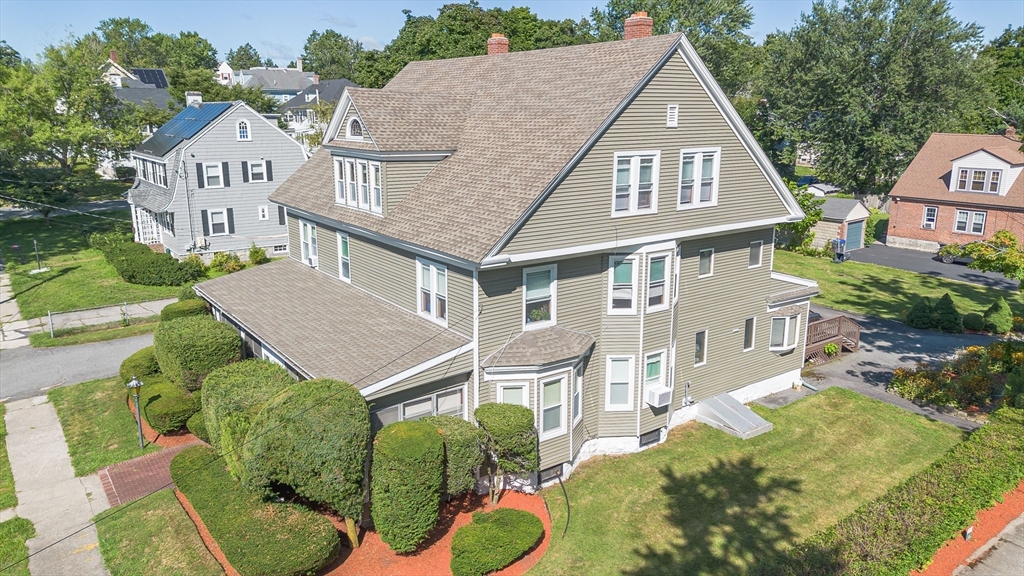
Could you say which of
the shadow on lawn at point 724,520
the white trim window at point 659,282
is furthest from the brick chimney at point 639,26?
the shadow on lawn at point 724,520

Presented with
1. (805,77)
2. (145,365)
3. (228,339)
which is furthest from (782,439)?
(805,77)

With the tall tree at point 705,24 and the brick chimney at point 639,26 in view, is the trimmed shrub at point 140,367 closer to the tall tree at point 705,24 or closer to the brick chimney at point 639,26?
the brick chimney at point 639,26

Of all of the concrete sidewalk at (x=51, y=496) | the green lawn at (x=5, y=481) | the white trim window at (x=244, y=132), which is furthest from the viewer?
the white trim window at (x=244, y=132)

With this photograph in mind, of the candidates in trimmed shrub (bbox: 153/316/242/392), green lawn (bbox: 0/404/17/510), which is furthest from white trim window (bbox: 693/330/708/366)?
green lawn (bbox: 0/404/17/510)

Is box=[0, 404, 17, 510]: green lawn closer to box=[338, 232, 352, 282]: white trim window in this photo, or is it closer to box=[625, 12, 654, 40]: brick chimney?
box=[338, 232, 352, 282]: white trim window

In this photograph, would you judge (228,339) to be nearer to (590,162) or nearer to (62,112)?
(590,162)

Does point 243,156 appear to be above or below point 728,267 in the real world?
above

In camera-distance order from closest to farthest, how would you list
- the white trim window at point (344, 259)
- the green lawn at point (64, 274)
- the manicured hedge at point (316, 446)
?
the manicured hedge at point (316, 446) < the white trim window at point (344, 259) < the green lawn at point (64, 274)

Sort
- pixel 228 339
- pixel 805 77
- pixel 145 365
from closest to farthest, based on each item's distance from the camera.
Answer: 1. pixel 228 339
2. pixel 145 365
3. pixel 805 77
